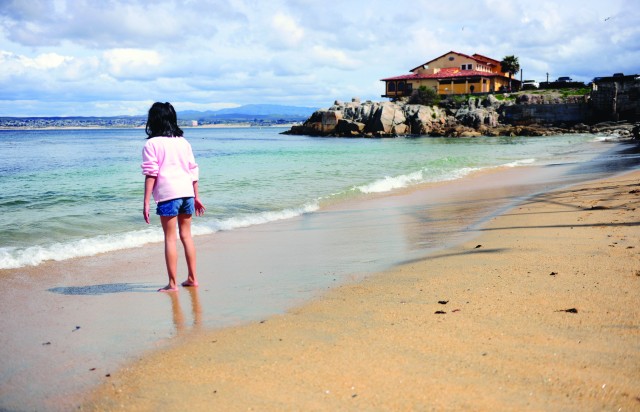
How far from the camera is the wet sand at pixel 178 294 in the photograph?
3.55 meters

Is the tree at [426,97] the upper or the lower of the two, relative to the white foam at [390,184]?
upper

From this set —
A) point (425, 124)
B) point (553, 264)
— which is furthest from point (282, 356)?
point (425, 124)

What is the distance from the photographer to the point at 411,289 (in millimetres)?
4852

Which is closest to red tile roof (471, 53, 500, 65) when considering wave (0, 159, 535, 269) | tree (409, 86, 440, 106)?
tree (409, 86, 440, 106)

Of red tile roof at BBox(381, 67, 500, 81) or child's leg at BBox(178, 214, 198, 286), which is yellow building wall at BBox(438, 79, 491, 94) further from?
child's leg at BBox(178, 214, 198, 286)

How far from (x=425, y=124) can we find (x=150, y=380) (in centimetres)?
6195

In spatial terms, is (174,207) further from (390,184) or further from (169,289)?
(390,184)

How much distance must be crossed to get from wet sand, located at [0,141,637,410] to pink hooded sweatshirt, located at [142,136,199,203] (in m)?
→ 1.04

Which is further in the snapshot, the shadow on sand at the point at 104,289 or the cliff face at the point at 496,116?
the cliff face at the point at 496,116

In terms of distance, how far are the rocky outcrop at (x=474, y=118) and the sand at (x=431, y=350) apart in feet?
183

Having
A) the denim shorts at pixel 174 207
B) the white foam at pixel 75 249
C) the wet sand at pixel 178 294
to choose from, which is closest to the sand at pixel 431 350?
the wet sand at pixel 178 294

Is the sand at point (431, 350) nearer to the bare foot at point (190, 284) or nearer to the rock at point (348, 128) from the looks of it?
the bare foot at point (190, 284)

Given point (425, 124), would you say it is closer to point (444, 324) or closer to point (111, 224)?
point (111, 224)

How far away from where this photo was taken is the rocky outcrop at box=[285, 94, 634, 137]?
201 ft
